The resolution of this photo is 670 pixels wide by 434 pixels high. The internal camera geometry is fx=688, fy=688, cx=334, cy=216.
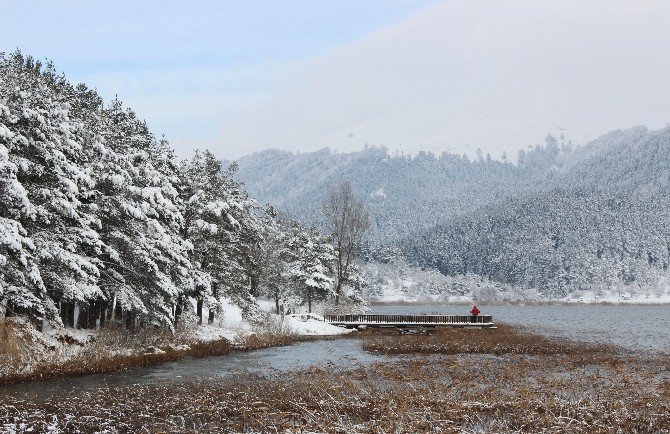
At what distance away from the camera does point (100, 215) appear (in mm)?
31594

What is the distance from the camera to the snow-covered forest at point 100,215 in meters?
25.3

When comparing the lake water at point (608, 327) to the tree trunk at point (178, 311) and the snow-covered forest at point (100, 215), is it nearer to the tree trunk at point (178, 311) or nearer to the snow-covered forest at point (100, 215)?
the snow-covered forest at point (100, 215)

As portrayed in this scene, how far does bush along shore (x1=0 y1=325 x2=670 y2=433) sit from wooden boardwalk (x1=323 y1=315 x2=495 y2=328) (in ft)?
97.7

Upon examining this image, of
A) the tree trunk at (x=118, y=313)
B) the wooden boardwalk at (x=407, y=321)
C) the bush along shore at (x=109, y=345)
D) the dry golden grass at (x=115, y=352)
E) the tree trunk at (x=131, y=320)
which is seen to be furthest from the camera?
the wooden boardwalk at (x=407, y=321)

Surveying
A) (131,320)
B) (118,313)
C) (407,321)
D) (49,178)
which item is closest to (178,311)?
(118,313)

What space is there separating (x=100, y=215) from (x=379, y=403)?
19.2 m

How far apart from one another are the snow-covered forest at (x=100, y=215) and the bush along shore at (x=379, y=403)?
7.23 m

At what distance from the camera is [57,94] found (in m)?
29.8

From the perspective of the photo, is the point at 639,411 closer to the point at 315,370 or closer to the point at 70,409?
the point at 315,370

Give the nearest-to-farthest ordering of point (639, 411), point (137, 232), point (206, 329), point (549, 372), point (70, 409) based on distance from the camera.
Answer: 1. point (639, 411)
2. point (70, 409)
3. point (549, 372)
4. point (137, 232)
5. point (206, 329)

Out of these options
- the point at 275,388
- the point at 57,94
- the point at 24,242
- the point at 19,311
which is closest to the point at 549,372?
the point at 275,388

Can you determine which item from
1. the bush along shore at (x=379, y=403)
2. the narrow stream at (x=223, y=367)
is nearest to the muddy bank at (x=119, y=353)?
the narrow stream at (x=223, y=367)

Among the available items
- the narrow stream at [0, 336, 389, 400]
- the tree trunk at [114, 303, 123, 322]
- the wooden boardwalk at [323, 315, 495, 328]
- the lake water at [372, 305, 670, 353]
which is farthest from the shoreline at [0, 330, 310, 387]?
the lake water at [372, 305, 670, 353]

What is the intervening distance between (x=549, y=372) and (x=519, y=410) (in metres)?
9.30
